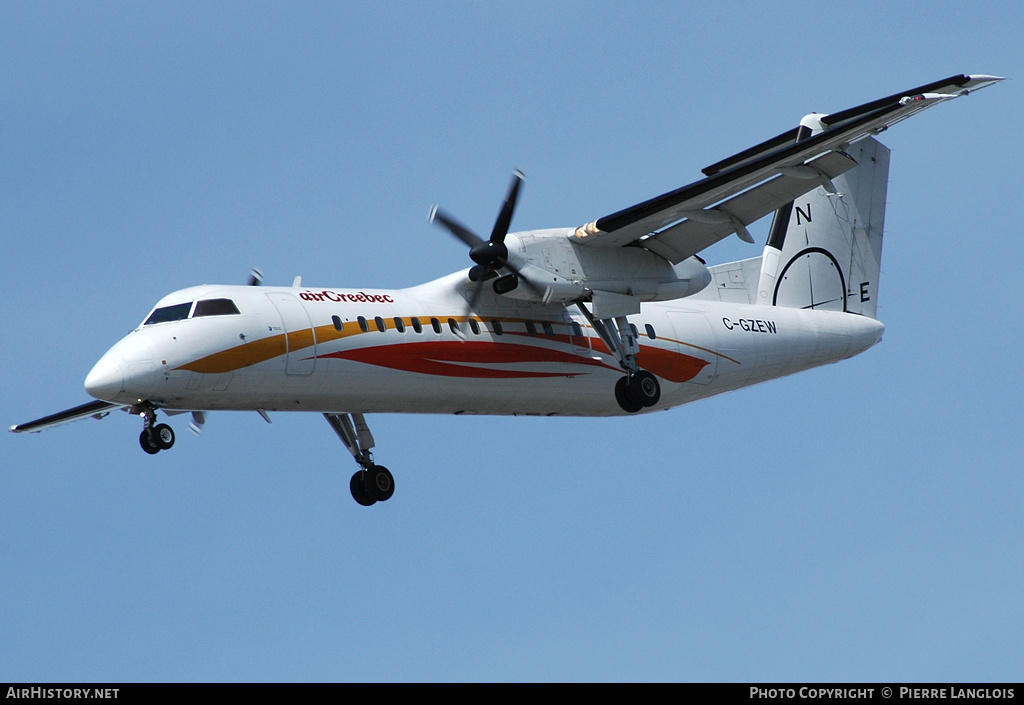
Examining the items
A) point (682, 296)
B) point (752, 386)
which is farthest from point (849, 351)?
point (682, 296)

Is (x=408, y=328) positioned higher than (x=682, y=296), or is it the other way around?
(x=682, y=296)

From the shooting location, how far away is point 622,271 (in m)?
21.6

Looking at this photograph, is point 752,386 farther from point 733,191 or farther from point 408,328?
point 408,328

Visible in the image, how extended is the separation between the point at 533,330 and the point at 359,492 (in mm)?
3985

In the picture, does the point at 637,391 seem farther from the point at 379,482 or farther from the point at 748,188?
the point at 379,482

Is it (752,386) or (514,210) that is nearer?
(514,210)

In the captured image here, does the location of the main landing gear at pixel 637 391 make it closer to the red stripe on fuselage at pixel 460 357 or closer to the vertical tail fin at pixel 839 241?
the red stripe on fuselage at pixel 460 357

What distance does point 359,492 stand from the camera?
2238cm

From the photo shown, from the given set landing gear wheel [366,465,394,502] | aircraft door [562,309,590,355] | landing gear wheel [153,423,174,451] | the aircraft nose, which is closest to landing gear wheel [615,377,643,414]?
aircraft door [562,309,590,355]

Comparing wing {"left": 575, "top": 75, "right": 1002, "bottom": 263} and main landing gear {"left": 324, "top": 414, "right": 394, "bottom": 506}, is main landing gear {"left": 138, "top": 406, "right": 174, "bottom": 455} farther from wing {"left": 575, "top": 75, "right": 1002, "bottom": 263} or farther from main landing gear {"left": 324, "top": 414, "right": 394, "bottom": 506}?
wing {"left": 575, "top": 75, "right": 1002, "bottom": 263}

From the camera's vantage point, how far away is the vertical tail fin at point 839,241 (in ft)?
85.3

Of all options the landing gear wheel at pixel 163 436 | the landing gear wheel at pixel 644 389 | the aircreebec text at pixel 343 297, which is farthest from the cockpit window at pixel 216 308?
the landing gear wheel at pixel 644 389

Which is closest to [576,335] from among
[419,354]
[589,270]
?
[589,270]

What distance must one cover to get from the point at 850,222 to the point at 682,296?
20.2 ft
